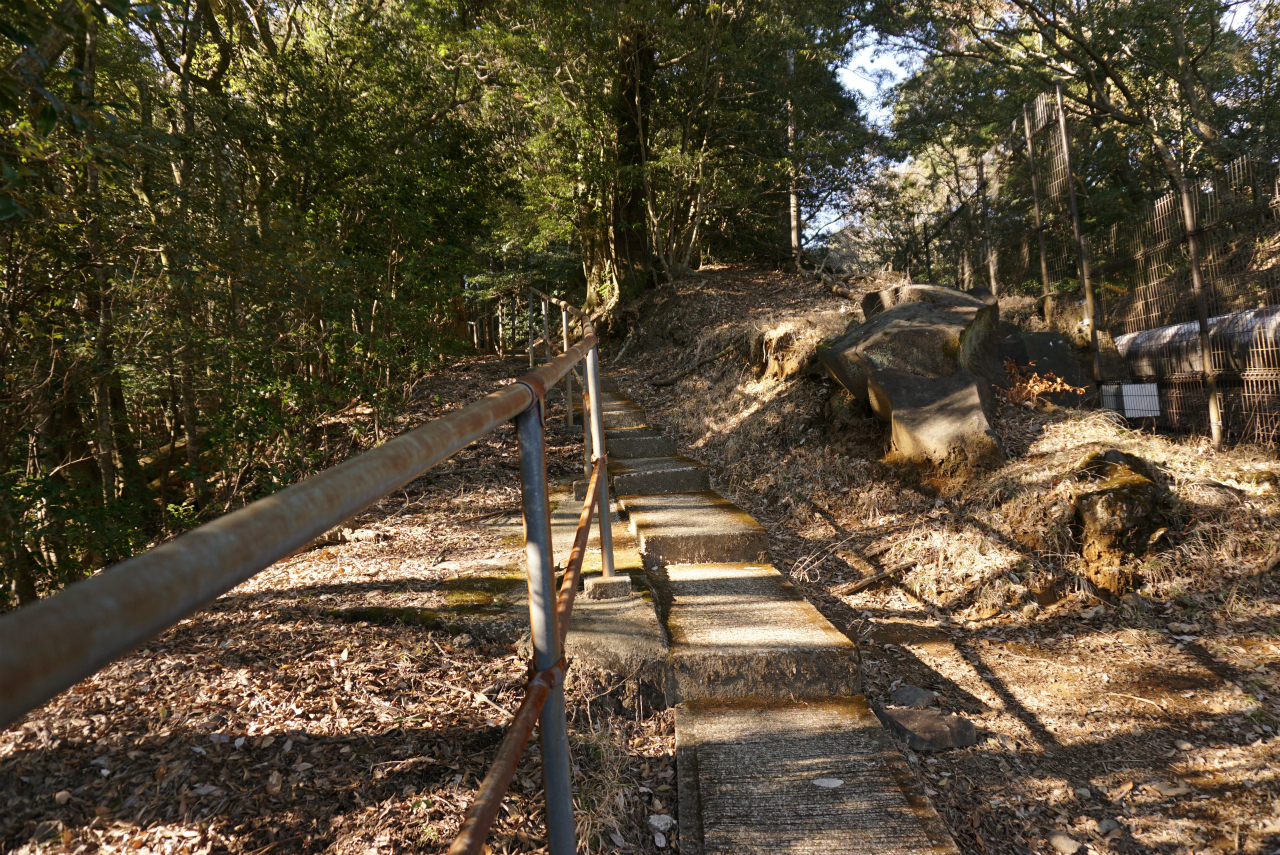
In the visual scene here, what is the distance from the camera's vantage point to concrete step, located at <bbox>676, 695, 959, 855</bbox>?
1.99 meters

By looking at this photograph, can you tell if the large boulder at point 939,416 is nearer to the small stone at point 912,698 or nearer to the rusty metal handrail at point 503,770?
the small stone at point 912,698

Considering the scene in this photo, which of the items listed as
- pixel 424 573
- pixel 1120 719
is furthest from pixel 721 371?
pixel 1120 719

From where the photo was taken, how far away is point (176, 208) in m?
4.98

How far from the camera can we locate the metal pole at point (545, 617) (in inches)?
47.2

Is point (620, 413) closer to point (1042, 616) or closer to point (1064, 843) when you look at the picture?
point (1042, 616)

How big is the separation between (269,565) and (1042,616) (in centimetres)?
454

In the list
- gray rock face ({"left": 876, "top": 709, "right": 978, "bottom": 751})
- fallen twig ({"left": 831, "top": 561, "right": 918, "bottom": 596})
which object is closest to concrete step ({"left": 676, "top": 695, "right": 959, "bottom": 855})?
gray rock face ({"left": 876, "top": 709, "right": 978, "bottom": 751})

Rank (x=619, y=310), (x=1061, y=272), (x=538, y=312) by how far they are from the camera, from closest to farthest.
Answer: (x=1061, y=272) → (x=619, y=310) → (x=538, y=312)

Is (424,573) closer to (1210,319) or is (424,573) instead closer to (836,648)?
(836,648)

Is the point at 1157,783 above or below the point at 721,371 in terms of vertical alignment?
below

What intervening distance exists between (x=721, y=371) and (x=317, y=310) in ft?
15.6

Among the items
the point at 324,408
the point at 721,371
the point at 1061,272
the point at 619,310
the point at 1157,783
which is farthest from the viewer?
the point at 619,310

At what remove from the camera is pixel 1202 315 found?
19.0ft

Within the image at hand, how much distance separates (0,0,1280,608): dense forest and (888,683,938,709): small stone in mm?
3785
